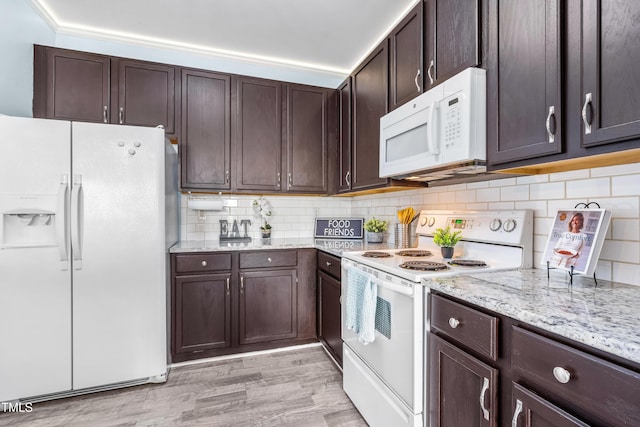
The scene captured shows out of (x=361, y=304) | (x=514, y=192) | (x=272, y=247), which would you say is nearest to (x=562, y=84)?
(x=514, y=192)

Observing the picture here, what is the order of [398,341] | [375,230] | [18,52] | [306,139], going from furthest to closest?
1. [306,139]
2. [375,230]
3. [18,52]
4. [398,341]

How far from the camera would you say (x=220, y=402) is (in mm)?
1854

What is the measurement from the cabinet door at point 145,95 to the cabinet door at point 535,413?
8.88ft

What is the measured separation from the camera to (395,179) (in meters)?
2.02

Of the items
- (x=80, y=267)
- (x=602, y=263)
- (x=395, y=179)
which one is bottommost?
(x=80, y=267)

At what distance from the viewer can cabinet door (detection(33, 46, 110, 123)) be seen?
7.26ft

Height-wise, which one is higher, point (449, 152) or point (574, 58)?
point (574, 58)

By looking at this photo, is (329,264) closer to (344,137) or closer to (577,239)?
(344,137)

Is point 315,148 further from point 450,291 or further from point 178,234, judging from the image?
point 450,291

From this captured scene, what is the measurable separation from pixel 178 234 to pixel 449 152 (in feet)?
7.69

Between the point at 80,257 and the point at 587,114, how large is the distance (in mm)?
2581

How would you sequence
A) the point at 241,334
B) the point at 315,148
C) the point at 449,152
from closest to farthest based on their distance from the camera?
1. the point at 449,152
2. the point at 241,334
3. the point at 315,148

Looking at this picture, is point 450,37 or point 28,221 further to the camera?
point 28,221

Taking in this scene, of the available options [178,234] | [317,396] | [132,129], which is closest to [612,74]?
[317,396]
